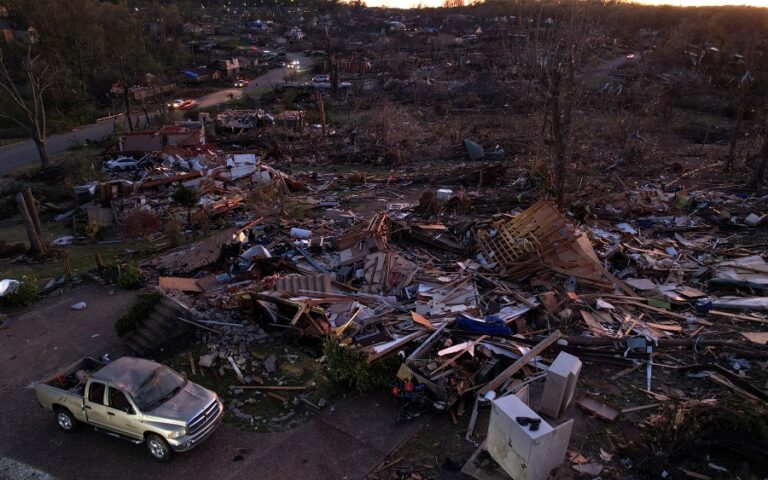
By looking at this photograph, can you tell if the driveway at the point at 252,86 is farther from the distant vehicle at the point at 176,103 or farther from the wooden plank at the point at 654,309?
the wooden plank at the point at 654,309

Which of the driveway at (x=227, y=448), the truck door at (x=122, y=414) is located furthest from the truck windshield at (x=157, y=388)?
the driveway at (x=227, y=448)

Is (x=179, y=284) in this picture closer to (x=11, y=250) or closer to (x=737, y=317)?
(x=11, y=250)

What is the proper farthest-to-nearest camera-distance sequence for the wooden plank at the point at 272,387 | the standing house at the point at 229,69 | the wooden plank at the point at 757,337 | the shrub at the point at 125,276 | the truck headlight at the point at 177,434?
1. the standing house at the point at 229,69
2. the shrub at the point at 125,276
3. the wooden plank at the point at 757,337
4. the wooden plank at the point at 272,387
5. the truck headlight at the point at 177,434


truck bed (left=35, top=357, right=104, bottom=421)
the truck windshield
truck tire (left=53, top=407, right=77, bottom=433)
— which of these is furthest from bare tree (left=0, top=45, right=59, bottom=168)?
the truck windshield

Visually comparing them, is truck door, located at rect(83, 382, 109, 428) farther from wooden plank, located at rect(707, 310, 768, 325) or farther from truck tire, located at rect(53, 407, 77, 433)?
wooden plank, located at rect(707, 310, 768, 325)

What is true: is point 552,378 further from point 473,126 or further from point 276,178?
point 473,126

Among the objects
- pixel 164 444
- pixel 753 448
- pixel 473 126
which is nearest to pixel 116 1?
pixel 473 126
